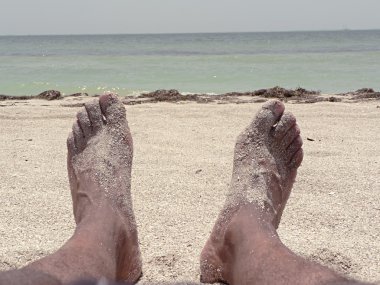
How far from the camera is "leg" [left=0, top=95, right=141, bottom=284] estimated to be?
1.20 meters

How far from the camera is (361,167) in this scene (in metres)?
2.58

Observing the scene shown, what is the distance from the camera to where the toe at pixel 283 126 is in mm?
1985

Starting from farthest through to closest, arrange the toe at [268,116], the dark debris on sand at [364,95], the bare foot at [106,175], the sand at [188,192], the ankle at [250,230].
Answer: the dark debris on sand at [364,95] → the toe at [268,116] → the sand at [188,192] → the bare foot at [106,175] → the ankle at [250,230]

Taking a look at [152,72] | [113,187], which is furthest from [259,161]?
[152,72]

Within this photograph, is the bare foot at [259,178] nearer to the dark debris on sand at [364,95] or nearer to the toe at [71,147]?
the toe at [71,147]

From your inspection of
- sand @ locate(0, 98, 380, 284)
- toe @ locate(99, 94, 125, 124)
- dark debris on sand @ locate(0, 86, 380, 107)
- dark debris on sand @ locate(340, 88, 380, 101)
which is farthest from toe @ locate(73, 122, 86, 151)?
dark debris on sand @ locate(340, 88, 380, 101)

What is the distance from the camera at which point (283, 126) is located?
200 centimetres

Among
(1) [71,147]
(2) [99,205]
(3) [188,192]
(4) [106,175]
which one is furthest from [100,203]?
(3) [188,192]

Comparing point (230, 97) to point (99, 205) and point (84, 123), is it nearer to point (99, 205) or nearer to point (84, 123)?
point (84, 123)

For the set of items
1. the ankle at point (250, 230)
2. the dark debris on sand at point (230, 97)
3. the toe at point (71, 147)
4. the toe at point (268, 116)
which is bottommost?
the dark debris on sand at point (230, 97)

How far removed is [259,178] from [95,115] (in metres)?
0.67

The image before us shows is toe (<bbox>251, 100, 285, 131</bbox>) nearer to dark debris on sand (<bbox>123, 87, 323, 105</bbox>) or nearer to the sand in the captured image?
the sand

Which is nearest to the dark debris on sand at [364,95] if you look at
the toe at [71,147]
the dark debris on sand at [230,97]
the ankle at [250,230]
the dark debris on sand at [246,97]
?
the dark debris on sand at [246,97]

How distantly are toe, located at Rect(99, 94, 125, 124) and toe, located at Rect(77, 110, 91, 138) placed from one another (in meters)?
0.07
